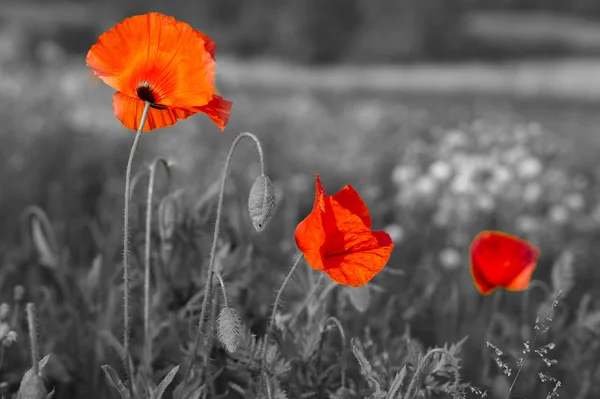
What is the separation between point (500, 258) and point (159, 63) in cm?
104

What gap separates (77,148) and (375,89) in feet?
23.5

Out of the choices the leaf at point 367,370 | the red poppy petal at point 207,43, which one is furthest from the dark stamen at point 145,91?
the leaf at point 367,370

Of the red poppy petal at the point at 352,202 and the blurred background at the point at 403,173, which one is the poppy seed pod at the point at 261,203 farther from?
the blurred background at the point at 403,173

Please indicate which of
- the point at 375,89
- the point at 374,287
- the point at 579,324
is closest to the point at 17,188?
the point at 374,287

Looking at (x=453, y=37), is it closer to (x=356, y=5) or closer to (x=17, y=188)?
(x=356, y=5)

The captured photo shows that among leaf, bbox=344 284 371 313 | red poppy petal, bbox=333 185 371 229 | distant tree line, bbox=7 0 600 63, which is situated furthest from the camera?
distant tree line, bbox=7 0 600 63

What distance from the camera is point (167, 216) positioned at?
64.3 inches

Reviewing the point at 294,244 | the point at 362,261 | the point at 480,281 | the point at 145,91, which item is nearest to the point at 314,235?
the point at 362,261

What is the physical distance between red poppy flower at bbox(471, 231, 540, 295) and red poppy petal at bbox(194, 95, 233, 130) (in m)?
0.85

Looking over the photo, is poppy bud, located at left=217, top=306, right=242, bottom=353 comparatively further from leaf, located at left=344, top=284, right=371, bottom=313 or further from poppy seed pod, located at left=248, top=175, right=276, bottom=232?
leaf, located at left=344, top=284, right=371, bottom=313

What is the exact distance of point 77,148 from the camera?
14.4 feet

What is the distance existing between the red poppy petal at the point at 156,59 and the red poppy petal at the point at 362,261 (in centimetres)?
35

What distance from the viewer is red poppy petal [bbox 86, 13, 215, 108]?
1233 millimetres

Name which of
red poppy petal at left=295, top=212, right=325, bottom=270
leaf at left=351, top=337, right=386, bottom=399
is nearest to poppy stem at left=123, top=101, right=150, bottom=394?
red poppy petal at left=295, top=212, right=325, bottom=270
